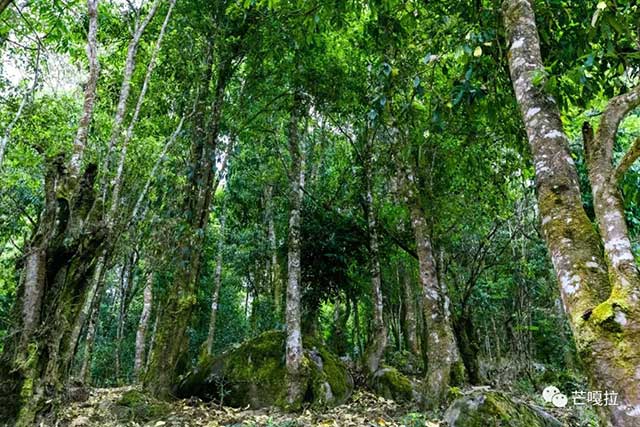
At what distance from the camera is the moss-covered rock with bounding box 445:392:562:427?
4426mm

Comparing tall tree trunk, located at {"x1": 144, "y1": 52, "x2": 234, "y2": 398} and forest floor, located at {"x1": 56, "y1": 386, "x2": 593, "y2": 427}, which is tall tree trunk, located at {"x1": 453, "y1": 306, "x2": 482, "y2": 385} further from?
tall tree trunk, located at {"x1": 144, "y1": 52, "x2": 234, "y2": 398}

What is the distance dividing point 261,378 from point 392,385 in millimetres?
2675

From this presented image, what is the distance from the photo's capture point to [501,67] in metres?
3.70

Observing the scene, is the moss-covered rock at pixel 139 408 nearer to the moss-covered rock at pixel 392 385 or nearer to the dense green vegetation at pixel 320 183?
the dense green vegetation at pixel 320 183

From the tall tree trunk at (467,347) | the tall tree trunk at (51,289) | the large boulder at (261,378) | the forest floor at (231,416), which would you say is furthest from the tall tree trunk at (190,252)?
the tall tree trunk at (467,347)

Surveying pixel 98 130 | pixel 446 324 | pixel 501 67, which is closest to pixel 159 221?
pixel 98 130

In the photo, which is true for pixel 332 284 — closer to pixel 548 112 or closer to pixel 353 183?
pixel 353 183

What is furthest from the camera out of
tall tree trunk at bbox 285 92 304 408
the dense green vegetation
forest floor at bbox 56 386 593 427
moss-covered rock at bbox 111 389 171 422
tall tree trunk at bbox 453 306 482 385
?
tall tree trunk at bbox 453 306 482 385

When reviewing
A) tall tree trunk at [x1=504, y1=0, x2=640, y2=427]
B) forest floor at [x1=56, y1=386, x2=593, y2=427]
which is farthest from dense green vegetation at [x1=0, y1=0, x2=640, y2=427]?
forest floor at [x1=56, y1=386, x2=593, y2=427]

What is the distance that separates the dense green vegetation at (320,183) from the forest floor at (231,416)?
0.29 meters

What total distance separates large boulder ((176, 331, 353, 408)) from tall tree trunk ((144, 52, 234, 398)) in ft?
2.34

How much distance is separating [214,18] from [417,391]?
817cm

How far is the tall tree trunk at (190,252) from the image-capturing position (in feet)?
21.3

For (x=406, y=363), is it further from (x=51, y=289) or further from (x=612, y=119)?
(x=612, y=119)
